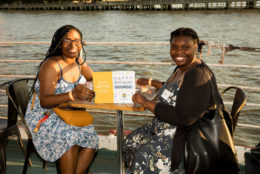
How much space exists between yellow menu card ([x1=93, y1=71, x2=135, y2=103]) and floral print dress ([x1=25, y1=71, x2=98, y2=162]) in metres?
0.32

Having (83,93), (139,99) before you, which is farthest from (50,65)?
(139,99)

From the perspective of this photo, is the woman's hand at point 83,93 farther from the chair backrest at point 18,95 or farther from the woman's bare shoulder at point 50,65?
the chair backrest at point 18,95

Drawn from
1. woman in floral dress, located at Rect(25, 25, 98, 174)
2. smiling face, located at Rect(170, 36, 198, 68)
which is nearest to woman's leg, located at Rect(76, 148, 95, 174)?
woman in floral dress, located at Rect(25, 25, 98, 174)

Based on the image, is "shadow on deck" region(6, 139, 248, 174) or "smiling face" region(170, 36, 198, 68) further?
"shadow on deck" region(6, 139, 248, 174)

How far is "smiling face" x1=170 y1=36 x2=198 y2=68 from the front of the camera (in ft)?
6.37

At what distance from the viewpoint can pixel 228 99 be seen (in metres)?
10.5

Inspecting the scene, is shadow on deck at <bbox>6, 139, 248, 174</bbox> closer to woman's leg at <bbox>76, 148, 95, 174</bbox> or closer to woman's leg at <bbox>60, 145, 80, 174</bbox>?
woman's leg at <bbox>76, 148, 95, 174</bbox>

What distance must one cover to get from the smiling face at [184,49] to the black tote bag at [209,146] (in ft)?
0.99

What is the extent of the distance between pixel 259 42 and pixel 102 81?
24.4 m

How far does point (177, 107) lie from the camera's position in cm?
176

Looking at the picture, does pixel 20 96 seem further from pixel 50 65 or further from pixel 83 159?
pixel 83 159

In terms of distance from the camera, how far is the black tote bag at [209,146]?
1.73m

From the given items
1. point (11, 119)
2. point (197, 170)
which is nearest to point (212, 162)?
point (197, 170)

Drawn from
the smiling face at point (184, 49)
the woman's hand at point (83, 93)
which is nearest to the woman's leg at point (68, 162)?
the woman's hand at point (83, 93)
